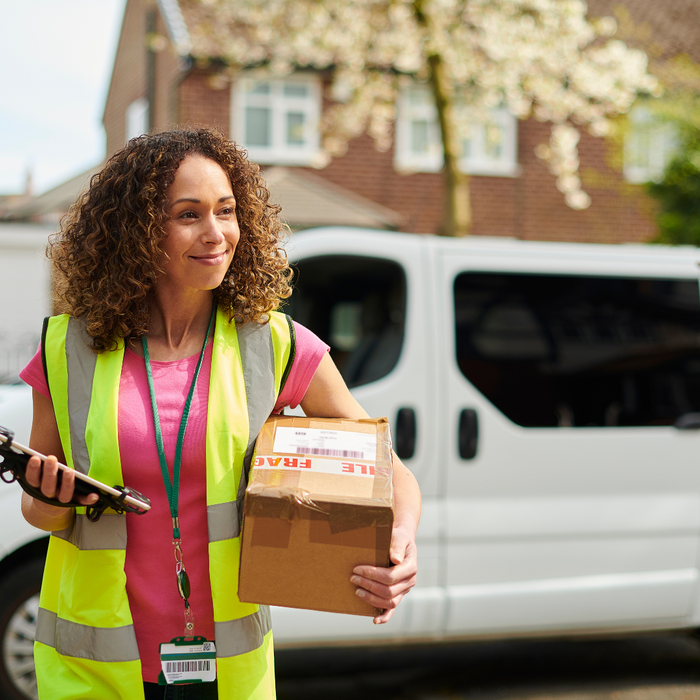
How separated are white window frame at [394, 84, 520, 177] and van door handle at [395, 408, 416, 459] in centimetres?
1073

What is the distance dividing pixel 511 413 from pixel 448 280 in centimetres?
69

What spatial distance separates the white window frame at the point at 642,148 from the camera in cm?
1279

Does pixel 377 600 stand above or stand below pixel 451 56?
below

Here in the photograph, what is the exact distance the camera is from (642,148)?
13617 millimetres

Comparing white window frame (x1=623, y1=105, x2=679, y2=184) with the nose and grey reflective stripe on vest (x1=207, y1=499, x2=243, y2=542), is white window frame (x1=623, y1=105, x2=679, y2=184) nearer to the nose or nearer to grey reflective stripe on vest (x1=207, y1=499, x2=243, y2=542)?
the nose

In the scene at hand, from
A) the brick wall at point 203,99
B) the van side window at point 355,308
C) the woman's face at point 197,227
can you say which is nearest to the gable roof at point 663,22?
the brick wall at point 203,99

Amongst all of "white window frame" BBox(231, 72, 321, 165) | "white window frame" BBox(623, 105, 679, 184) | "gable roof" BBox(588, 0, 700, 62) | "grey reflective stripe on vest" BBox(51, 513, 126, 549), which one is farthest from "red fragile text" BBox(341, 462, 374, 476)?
"gable roof" BBox(588, 0, 700, 62)

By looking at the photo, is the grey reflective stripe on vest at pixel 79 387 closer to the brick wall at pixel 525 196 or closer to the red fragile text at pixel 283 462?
the red fragile text at pixel 283 462

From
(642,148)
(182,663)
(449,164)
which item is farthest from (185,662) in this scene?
(642,148)

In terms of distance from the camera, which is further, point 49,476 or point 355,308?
point 355,308

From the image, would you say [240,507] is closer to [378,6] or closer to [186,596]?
[186,596]

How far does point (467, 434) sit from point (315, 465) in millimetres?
2114

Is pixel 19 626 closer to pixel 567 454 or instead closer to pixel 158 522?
pixel 158 522

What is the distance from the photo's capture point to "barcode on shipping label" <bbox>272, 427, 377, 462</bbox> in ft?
5.22
